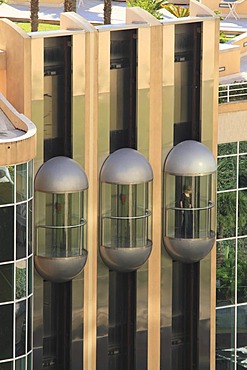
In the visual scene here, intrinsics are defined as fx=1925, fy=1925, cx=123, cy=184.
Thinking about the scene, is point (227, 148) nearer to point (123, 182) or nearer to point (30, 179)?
point (123, 182)

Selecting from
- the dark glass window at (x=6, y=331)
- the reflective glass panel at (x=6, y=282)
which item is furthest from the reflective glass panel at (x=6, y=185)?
the dark glass window at (x=6, y=331)

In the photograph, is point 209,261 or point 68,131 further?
point 209,261

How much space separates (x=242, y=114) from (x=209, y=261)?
170 inches

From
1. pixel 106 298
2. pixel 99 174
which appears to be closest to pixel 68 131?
pixel 99 174

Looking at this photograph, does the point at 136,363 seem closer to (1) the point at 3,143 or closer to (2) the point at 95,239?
(2) the point at 95,239

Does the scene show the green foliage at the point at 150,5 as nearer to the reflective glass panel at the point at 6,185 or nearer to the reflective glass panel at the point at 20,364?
the reflective glass panel at the point at 20,364

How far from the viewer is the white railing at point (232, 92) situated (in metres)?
54.2

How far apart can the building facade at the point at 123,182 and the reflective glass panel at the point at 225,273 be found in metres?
1.31

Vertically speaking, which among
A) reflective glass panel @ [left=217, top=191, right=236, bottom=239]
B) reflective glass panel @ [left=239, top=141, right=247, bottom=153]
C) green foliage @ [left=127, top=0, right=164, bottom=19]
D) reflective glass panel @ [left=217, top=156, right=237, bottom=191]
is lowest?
reflective glass panel @ [left=217, top=191, right=236, bottom=239]

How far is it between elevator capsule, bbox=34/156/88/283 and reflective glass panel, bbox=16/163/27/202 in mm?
3189

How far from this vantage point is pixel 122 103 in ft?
170

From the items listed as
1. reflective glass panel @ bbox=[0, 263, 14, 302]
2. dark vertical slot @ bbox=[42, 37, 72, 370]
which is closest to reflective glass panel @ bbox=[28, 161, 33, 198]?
reflective glass panel @ bbox=[0, 263, 14, 302]

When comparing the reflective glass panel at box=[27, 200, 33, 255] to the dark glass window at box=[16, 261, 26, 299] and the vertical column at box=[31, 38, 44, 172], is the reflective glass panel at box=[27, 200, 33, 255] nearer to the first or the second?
the dark glass window at box=[16, 261, 26, 299]

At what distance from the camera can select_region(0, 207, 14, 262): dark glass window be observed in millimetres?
45844
